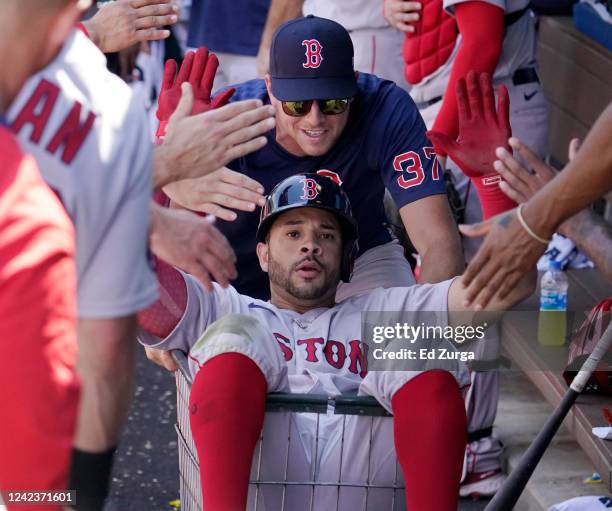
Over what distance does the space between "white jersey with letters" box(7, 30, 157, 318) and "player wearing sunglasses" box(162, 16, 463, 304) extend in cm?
155

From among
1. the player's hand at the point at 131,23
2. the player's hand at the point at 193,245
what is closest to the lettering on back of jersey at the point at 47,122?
the player's hand at the point at 193,245

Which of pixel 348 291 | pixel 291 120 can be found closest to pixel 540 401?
pixel 348 291

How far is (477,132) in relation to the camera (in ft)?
12.3

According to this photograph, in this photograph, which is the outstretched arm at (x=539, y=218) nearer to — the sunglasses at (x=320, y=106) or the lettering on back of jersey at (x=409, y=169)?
the lettering on back of jersey at (x=409, y=169)

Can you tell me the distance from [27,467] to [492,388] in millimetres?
2672

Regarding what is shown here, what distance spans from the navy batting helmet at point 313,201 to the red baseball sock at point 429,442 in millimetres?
747

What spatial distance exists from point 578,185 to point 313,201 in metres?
0.82

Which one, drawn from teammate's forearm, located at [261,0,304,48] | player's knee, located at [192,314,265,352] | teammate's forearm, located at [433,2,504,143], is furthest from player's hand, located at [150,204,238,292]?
teammate's forearm, located at [261,0,304,48]

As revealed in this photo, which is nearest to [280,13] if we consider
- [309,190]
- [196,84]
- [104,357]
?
[196,84]

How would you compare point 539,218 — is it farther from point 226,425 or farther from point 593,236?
point 226,425

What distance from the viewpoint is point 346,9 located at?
17.3ft

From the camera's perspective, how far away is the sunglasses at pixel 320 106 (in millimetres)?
3768

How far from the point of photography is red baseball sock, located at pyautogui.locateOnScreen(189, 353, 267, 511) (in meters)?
2.88

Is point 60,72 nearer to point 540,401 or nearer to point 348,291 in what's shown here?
point 348,291
